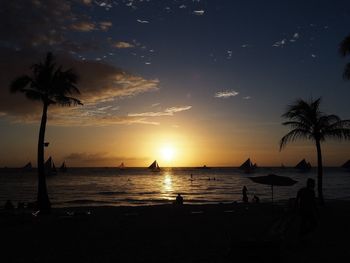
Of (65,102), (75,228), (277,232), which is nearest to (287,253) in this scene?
(277,232)

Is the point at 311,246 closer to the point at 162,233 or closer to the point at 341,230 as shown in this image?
the point at 341,230

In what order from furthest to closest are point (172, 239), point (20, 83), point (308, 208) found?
point (20, 83) < point (172, 239) < point (308, 208)

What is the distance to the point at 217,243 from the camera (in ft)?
47.6

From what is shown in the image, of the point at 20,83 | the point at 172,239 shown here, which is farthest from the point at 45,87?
the point at 172,239

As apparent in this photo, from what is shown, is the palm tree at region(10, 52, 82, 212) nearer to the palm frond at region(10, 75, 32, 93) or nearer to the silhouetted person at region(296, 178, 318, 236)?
the palm frond at region(10, 75, 32, 93)

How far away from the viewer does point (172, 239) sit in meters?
15.8

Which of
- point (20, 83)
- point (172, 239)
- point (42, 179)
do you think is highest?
point (20, 83)

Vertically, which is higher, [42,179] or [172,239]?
[42,179]

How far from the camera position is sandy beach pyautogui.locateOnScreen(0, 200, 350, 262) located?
1167cm

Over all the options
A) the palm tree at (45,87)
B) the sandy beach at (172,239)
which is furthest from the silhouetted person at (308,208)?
the palm tree at (45,87)

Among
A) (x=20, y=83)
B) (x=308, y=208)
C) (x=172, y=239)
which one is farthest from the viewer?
(x=20, y=83)

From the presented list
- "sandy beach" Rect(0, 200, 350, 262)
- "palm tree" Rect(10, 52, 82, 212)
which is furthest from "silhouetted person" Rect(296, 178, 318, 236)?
"palm tree" Rect(10, 52, 82, 212)

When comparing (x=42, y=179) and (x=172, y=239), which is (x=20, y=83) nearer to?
(x=42, y=179)

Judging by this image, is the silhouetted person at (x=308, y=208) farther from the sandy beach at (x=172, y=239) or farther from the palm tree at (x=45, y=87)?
the palm tree at (x=45, y=87)
